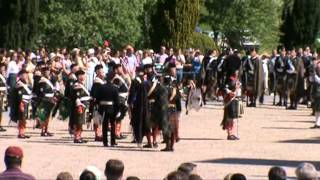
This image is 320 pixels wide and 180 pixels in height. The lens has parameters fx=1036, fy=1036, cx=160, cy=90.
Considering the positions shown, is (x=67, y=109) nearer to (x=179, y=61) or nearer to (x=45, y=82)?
(x=45, y=82)

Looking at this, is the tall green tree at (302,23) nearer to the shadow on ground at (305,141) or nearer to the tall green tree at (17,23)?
the tall green tree at (17,23)

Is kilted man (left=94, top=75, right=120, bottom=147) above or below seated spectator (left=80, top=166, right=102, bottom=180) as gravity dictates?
above

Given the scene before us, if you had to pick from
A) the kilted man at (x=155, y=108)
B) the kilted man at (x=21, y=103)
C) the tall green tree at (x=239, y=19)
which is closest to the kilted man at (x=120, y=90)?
the kilted man at (x=155, y=108)

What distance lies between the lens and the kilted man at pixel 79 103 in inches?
939

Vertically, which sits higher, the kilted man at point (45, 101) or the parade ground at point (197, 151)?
→ the kilted man at point (45, 101)

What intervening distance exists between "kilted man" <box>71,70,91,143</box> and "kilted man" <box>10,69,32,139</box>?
1559 millimetres

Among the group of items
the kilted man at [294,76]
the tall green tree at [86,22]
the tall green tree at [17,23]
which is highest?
the tall green tree at [86,22]

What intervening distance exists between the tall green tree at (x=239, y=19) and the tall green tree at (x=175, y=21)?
31087mm

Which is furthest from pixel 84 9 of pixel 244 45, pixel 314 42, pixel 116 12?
pixel 244 45

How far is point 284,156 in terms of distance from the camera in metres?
→ 21.5

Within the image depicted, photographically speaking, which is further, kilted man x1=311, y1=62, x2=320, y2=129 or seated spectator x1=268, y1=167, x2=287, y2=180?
kilted man x1=311, y1=62, x2=320, y2=129

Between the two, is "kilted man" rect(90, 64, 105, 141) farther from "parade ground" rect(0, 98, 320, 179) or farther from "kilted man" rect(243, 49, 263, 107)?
"kilted man" rect(243, 49, 263, 107)

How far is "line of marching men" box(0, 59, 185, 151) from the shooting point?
74.4ft

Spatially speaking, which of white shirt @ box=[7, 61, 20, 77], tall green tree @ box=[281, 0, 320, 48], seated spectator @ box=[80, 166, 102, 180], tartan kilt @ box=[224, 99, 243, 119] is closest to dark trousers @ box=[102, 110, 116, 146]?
tartan kilt @ box=[224, 99, 243, 119]
